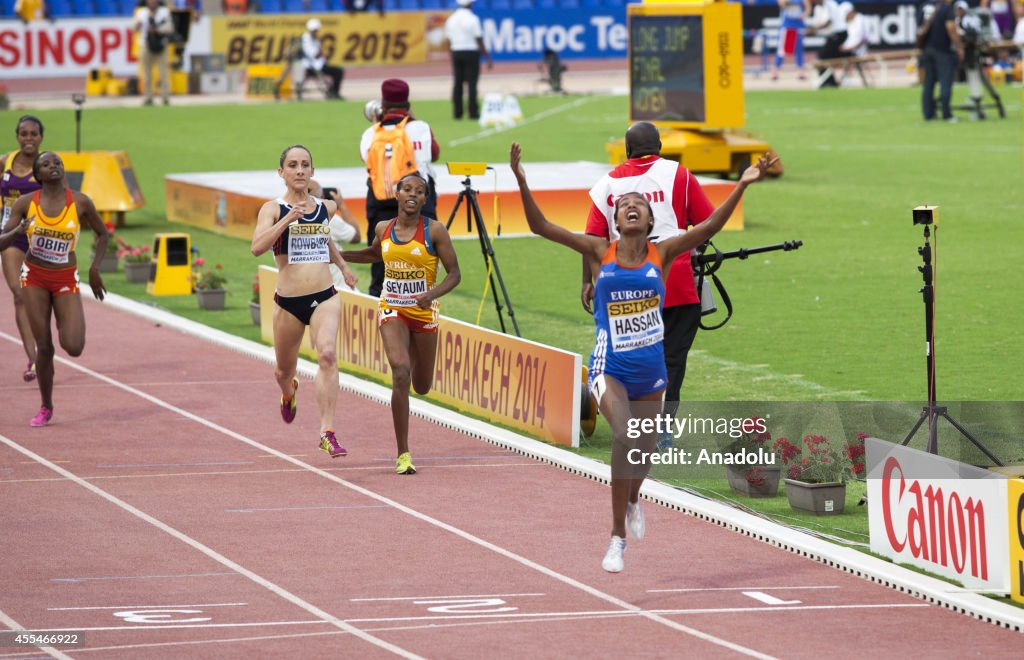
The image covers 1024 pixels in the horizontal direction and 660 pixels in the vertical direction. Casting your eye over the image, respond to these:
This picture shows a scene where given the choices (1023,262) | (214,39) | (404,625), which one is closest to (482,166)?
(404,625)

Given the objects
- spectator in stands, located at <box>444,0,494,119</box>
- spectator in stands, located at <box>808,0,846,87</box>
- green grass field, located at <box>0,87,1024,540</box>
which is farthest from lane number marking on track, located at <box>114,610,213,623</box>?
spectator in stands, located at <box>808,0,846,87</box>

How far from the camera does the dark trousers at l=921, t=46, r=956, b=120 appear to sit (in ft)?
125

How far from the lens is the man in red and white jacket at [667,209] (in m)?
11.8

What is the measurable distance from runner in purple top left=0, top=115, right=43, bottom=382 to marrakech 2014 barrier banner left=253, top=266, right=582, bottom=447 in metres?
2.85

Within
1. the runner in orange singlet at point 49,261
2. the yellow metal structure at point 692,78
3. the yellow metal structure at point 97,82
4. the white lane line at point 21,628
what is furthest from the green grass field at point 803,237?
the yellow metal structure at point 97,82

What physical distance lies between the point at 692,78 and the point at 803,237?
4793mm

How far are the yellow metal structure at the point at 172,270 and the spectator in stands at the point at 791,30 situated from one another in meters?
33.5

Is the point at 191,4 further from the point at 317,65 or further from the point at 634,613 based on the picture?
the point at 634,613

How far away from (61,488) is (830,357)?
6927 mm

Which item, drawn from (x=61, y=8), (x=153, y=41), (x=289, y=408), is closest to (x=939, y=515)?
(x=289, y=408)

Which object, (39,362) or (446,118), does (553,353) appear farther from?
(446,118)

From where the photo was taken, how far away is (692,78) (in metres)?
28.0

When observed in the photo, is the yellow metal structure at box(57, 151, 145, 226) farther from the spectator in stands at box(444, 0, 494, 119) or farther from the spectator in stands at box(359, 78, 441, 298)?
the spectator in stands at box(444, 0, 494, 119)

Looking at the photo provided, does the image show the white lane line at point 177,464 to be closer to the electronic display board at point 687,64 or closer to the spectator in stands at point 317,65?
the electronic display board at point 687,64
